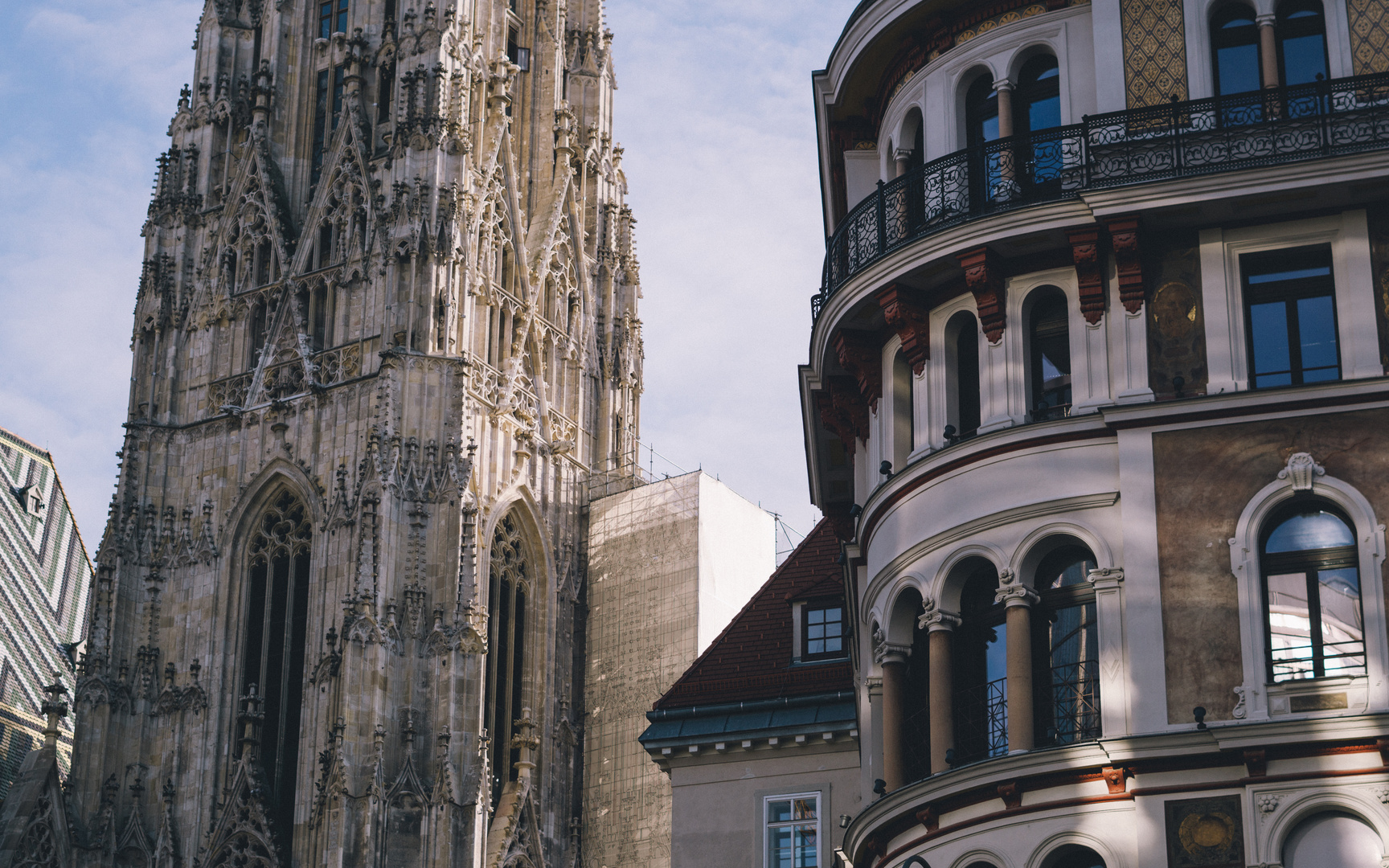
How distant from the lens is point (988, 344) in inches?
1006

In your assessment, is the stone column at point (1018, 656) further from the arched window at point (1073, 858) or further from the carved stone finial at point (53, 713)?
the carved stone finial at point (53, 713)

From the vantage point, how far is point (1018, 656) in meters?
23.6

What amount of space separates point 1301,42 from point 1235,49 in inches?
29.0

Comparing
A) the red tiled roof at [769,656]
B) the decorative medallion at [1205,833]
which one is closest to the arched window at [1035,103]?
the decorative medallion at [1205,833]

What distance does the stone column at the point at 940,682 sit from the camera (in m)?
24.2

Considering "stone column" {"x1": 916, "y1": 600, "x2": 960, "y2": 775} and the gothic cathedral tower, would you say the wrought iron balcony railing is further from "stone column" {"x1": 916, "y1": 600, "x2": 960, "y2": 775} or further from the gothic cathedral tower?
the gothic cathedral tower

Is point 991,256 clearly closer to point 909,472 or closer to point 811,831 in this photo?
point 909,472

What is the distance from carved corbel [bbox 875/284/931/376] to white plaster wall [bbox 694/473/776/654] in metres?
42.0

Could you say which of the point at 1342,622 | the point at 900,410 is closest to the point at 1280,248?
the point at 1342,622

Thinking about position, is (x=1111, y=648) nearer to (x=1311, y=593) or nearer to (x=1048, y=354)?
(x=1311, y=593)

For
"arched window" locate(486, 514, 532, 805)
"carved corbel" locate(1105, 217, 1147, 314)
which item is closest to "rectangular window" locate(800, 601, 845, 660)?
"carved corbel" locate(1105, 217, 1147, 314)

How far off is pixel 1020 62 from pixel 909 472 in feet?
17.7

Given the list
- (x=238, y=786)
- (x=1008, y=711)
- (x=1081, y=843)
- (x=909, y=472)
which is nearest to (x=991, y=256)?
(x=909, y=472)

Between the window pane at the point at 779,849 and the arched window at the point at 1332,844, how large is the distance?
1431 centimetres
